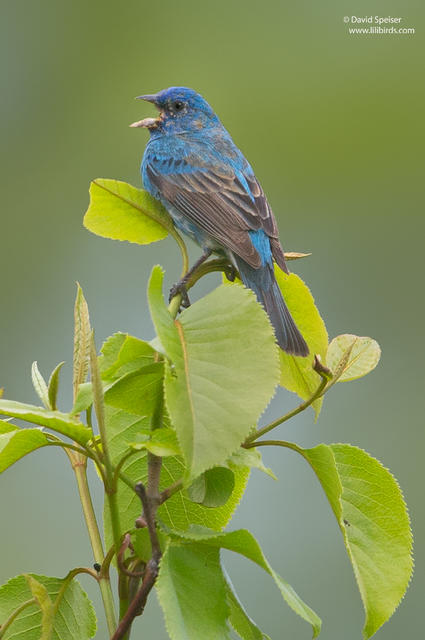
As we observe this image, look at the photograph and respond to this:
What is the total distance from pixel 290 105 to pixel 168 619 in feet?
11.1

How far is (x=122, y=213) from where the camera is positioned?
1705 millimetres

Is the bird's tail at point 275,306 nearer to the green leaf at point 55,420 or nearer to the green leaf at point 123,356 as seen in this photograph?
the green leaf at point 123,356

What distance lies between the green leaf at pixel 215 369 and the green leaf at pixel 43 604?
295 mm

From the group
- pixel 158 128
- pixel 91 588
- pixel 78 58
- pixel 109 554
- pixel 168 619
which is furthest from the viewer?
pixel 78 58

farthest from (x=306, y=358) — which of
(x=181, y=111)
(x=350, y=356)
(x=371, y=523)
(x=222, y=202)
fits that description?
(x=181, y=111)

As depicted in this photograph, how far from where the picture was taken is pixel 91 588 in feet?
11.9

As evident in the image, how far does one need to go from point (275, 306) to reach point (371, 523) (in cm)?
85

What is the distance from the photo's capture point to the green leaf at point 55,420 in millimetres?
1086

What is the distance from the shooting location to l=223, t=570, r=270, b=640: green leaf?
3.84ft

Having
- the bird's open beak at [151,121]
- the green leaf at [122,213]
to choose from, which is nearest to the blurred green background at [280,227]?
the bird's open beak at [151,121]

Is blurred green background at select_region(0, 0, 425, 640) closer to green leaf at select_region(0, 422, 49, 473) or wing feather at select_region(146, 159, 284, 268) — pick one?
wing feather at select_region(146, 159, 284, 268)

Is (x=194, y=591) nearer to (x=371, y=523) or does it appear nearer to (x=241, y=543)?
(x=241, y=543)

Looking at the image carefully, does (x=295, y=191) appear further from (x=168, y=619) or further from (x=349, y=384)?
(x=168, y=619)

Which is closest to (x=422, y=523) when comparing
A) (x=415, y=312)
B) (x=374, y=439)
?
(x=374, y=439)
